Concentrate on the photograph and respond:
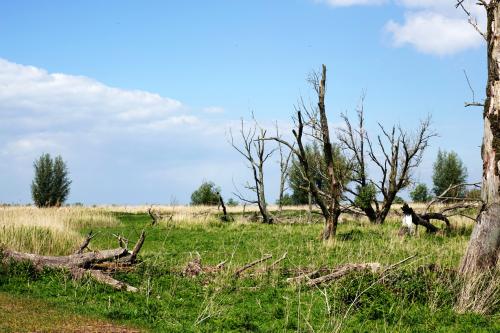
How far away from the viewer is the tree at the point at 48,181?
59062 mm

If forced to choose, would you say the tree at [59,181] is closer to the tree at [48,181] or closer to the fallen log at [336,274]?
the tree at [48,181]

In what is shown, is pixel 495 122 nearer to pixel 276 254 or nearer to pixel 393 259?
pixel 393 259

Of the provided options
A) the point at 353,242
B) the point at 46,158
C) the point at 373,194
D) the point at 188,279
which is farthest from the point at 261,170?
the point at 46,158

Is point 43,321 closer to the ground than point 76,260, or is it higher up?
closer to the ground

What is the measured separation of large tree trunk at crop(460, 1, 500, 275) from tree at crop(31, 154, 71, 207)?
53013mm

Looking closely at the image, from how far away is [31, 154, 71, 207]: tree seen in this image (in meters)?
59.1

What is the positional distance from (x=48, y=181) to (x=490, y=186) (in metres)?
54.9

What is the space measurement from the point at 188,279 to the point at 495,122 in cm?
724

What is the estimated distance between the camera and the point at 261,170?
128ft

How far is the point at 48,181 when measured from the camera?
196 feet

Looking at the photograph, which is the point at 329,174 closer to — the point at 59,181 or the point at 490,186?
the point at 490,186

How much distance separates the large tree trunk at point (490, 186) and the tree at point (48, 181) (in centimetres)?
5301

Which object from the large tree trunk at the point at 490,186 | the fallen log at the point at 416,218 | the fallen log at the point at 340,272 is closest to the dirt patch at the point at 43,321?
the fallen log at the point at 340,272

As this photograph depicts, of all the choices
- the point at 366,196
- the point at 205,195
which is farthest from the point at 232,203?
the point at 366,196
